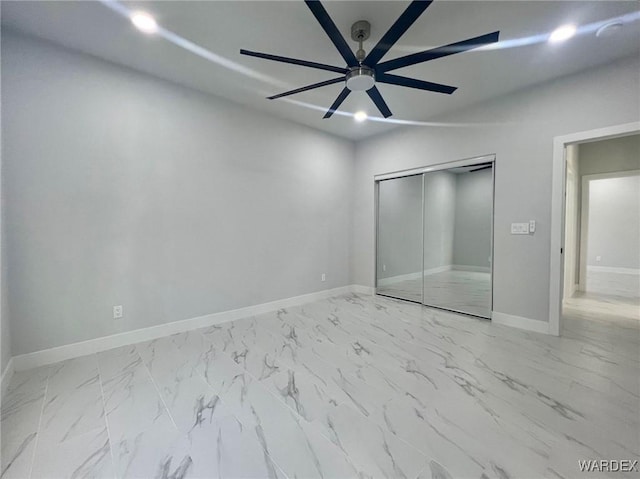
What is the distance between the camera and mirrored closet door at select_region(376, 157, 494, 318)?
→ 3.76 meters

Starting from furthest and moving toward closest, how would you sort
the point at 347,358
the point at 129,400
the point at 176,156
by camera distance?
the point at 176,156, the point at 347,358, the point at 129,400

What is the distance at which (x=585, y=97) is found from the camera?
2.81m

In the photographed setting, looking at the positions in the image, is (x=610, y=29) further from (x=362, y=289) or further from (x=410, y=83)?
(x=362, y=289)

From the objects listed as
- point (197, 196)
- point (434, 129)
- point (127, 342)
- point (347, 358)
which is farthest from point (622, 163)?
point (127, 342)

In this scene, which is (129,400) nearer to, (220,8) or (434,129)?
(220,8)

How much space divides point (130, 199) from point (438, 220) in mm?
4296

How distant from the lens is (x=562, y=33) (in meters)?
2.25

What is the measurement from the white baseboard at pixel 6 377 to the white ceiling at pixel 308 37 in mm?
2739

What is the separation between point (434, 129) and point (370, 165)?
3.99ft

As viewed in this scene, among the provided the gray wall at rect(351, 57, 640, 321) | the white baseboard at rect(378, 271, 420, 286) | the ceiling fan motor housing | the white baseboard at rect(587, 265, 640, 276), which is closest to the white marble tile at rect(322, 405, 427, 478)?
the ceiling fan motor housing

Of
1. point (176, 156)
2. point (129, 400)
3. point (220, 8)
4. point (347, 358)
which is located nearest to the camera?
point (129, 400)

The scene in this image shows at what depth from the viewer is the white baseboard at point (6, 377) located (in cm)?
190

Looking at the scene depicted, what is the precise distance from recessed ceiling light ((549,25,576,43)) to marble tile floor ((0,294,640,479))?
2.85 meters

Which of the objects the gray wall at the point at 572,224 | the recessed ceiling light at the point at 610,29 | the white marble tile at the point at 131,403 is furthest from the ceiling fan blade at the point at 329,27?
the gray wall at the point at 572,224
